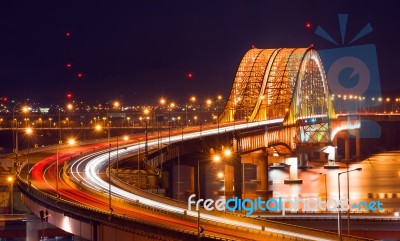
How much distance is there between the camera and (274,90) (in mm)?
142000

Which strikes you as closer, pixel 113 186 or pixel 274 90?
pixel 113 186

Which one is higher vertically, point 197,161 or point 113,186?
point 197,161

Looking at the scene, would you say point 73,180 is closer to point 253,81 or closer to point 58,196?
point 58,196

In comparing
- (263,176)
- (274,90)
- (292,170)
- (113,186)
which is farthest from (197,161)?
(274,90)

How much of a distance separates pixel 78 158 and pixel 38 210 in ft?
84.7

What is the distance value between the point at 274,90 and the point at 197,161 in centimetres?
Result: 5562

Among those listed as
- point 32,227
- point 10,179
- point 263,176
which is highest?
point 10,179

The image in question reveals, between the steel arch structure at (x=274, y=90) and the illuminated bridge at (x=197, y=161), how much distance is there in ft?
0.67

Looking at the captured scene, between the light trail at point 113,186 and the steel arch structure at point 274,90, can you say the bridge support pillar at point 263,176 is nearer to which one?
the light trail at point 113,186

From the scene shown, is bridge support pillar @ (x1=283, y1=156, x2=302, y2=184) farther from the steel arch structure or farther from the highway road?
the highway road

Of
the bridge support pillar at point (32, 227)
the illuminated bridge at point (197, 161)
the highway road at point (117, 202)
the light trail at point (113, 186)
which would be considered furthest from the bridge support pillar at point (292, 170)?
the bridge support pillar at point (32, 227)

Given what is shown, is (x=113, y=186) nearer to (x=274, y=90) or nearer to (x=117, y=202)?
(x=117, y=202)

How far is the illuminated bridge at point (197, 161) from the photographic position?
39.0 metres

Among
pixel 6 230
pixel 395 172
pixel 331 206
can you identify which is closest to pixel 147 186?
pixel 6 230
